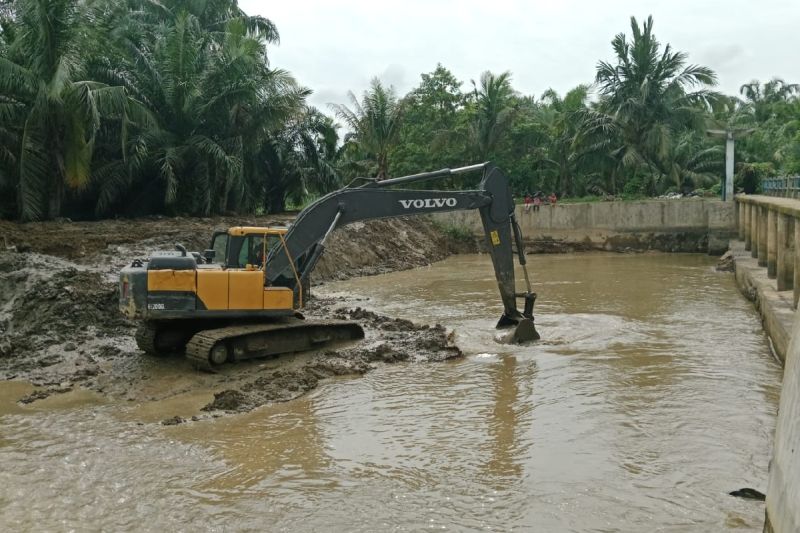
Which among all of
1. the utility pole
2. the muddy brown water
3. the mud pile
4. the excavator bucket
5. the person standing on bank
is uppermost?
the utility pole

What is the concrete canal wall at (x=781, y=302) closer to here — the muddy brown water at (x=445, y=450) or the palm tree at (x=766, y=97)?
the muddy brown water at (x=445, y=450)

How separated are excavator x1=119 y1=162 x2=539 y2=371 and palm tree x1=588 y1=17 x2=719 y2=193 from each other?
76.3 feet

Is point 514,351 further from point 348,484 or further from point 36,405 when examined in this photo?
point 36,405

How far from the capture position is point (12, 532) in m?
5.40

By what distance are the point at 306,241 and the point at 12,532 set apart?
6.35 meters

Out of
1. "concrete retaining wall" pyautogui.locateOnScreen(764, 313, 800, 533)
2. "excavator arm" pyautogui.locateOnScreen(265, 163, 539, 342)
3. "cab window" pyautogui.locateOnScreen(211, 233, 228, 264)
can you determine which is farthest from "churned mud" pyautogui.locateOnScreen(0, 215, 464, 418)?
"concrete retaining wall" pyautogui.locateOnScreen(764, 313, 800, 533)

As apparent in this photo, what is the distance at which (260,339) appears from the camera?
35.1 feet

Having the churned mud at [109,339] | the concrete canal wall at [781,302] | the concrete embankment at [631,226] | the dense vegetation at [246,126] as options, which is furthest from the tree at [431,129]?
the churned mud at [109,339]

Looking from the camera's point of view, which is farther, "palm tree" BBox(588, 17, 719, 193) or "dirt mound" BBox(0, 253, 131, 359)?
"palm tree" BBox(588, 17, 719, 193)

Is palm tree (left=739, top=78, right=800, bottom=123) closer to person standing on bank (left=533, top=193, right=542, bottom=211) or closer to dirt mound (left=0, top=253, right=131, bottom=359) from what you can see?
person standing on bank (left=533, top=193, right=542, bottom=211)

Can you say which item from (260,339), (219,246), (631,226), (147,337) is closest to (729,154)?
(631,226)

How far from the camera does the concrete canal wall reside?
12.2ft

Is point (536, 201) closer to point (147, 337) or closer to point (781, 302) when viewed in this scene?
point (781, 302)

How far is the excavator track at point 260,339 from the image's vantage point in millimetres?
10008
